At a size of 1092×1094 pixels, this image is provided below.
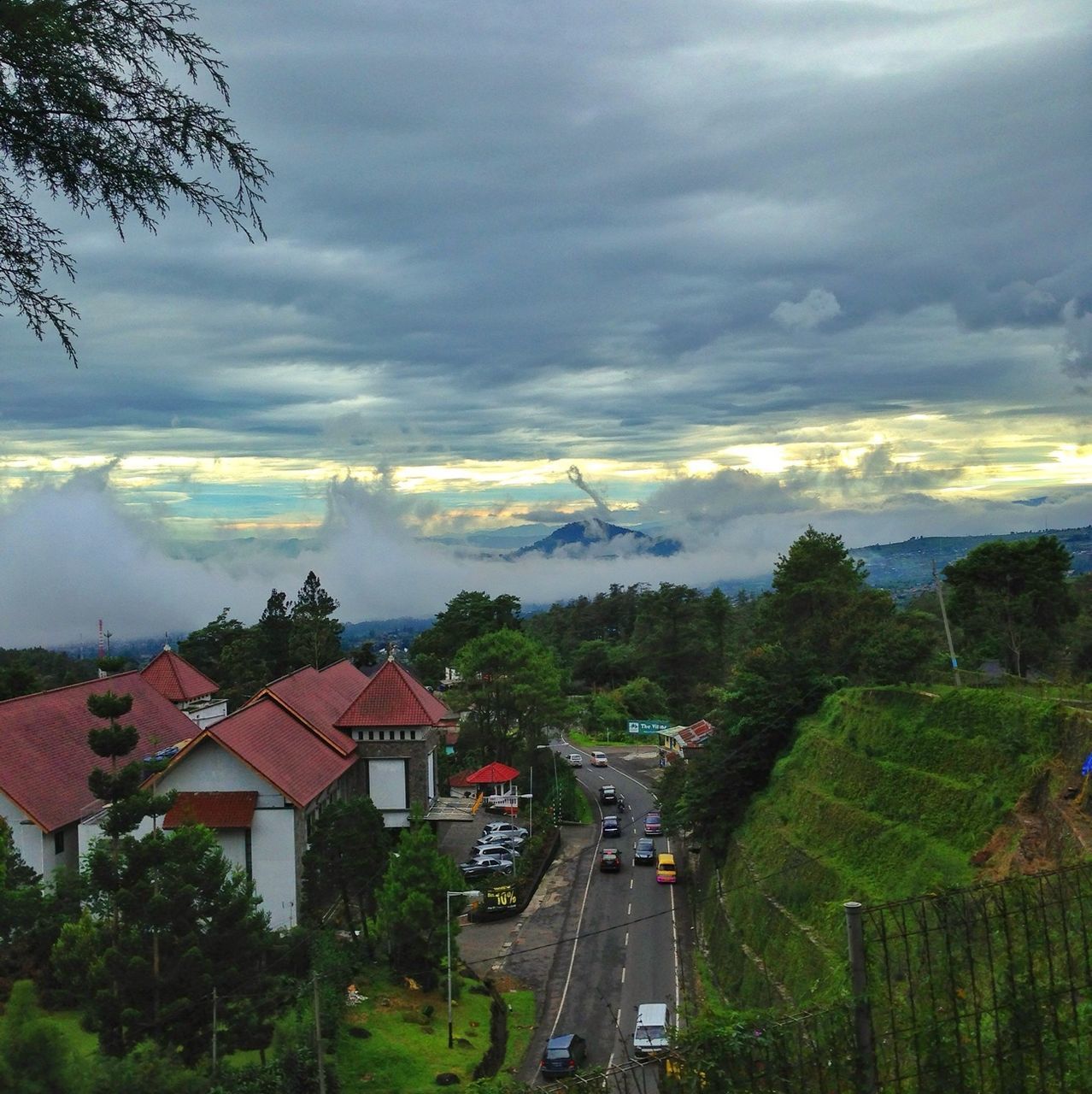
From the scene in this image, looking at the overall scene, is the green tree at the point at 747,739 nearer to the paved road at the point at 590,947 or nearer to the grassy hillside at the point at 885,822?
the grassy hillside at the point at 885,822

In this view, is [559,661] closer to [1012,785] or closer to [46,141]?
[1012,785]

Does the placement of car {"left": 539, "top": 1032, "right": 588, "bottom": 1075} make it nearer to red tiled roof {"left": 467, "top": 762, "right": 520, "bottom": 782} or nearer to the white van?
the white van

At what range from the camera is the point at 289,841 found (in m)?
25.7

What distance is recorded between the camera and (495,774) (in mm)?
41812

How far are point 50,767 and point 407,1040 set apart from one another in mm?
13262

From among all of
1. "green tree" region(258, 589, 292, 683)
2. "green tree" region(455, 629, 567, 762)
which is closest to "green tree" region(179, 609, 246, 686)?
"green tree" region(258, 589, 292, 683)

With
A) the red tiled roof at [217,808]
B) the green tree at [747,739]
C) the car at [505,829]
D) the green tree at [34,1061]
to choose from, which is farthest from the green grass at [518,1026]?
the car at [505,829]

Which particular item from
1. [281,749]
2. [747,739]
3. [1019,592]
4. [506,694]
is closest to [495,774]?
[506,694]

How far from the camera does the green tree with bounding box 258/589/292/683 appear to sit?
59.7 metres

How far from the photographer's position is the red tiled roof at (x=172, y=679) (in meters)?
42.2

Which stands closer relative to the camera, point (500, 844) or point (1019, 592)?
point (500, 844)

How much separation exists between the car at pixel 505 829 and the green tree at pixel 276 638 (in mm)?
22531

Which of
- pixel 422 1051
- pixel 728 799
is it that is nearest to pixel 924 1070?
pixel 422 1051

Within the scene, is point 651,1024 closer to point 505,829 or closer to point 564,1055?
point 564,1055
